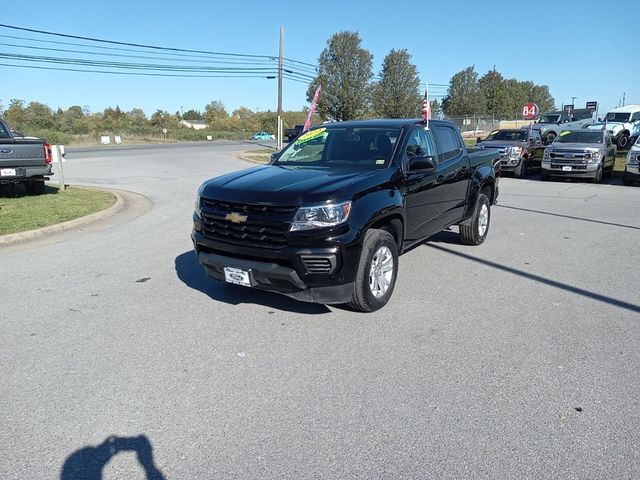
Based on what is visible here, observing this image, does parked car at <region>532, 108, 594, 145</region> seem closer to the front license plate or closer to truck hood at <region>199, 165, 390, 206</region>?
truck hood at <region>199, 165, 390, 206</region>

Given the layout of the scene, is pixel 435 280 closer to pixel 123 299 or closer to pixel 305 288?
pixel 305 288

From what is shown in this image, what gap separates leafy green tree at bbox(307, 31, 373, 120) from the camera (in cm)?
3534

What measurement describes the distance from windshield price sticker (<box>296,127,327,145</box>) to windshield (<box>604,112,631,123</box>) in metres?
28.6

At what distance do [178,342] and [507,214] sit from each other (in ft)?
27.4

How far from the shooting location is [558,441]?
285cm

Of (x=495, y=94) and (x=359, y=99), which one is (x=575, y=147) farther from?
(x=495, y=94)

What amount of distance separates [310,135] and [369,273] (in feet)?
7.66

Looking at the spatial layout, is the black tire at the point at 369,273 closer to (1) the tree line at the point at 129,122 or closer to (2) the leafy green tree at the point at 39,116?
(1) the tree line at the point at 129,122

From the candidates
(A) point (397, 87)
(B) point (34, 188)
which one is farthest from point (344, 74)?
(B) point (34, 188)

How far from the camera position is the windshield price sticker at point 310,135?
607 cm

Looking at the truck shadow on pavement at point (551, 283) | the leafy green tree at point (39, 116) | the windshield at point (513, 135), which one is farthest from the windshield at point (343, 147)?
the leafy green tree at point (39, 116)

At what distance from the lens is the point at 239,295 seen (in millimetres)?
5293

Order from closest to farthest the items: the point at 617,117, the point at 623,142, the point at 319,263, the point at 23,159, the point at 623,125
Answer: the point at 319,263 → the point at 23,159 → the point at 623,142 → the point at 623,125 → the point at 617,117

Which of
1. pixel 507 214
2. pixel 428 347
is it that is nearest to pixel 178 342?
pixel 428 347
